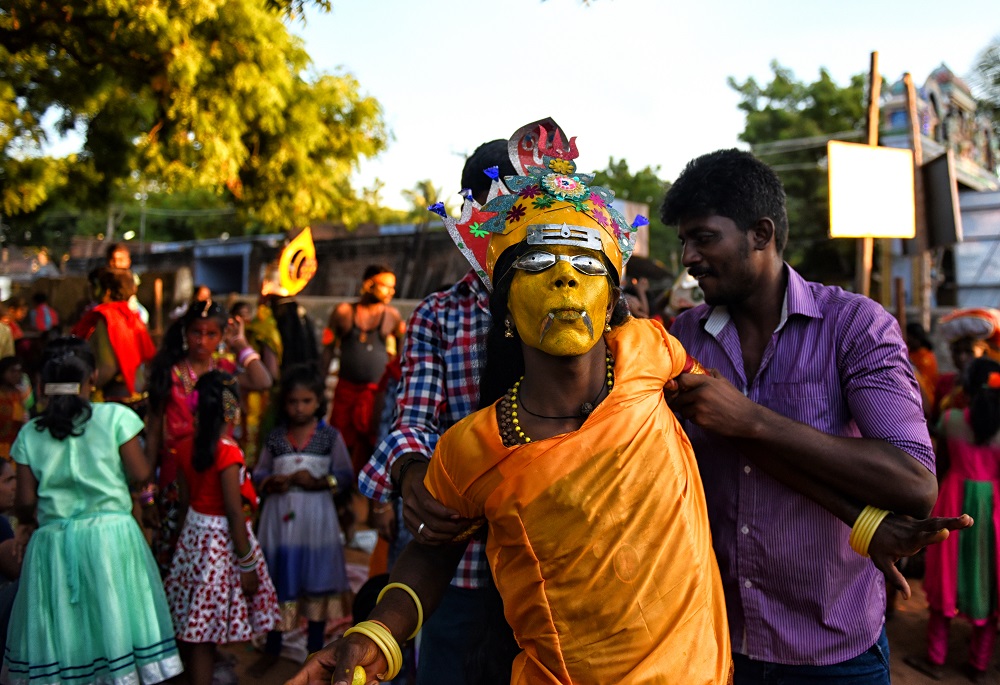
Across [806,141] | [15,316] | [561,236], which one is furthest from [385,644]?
[806,141]

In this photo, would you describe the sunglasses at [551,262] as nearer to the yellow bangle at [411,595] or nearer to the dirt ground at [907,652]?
the yellow bangle at [411,595]

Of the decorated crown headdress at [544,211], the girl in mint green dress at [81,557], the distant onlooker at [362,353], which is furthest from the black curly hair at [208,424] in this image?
the decorated crown headdress at [544,211]

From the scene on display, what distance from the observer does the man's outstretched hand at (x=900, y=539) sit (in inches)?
62.0

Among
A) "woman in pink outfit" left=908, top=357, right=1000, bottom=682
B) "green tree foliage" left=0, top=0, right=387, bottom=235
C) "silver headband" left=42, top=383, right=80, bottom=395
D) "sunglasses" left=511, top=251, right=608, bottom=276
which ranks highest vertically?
"green tree foliage" left=0, top=0, right=387, bottom=235

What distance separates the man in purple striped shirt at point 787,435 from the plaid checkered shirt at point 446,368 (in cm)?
68

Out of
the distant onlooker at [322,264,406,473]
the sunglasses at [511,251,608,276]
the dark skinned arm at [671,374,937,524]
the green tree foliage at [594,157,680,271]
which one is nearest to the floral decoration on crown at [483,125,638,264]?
the sunglasses at [511,251,608,276]

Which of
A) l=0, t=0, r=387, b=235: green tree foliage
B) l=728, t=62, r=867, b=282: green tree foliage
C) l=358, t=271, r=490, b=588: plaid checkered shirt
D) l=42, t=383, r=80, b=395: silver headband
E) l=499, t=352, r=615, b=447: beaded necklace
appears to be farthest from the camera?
l=728, t=62, r=867, b=282: green tree foliage

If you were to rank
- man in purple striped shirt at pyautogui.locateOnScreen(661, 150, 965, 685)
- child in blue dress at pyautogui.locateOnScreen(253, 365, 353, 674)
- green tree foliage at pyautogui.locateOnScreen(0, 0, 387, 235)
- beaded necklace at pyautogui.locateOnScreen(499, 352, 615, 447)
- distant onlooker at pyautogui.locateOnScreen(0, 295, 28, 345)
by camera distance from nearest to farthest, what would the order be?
beaded necklace at pyautogui.locateOnScreen(499, 352, 615, 447)
man in purple striped shirt at pyautogui.locateOnScreen(661, 150, 965, 685)
child in blue dress at pyautogui.locateOnScreen(253, 365, 353, 674)
green tree foliage at pyautogui.locateOnScreen(0, 0, 387, 235)
distant onlooker at pyautogui.locateOnScreen(0, 295, 28, 345)

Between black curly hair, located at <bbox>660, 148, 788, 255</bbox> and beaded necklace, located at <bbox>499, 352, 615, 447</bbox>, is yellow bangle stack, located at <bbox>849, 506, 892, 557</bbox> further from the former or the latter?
black curly hair, located at <bbox>660, 148, 788, 255</bbox>

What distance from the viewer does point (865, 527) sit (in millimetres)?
1745

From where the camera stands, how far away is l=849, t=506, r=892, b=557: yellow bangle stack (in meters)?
1.73

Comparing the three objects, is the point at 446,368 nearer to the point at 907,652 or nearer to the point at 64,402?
the point at 64,402

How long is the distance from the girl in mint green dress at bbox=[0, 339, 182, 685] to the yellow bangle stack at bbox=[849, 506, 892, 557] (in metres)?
3.08

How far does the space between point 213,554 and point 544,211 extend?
301cm
